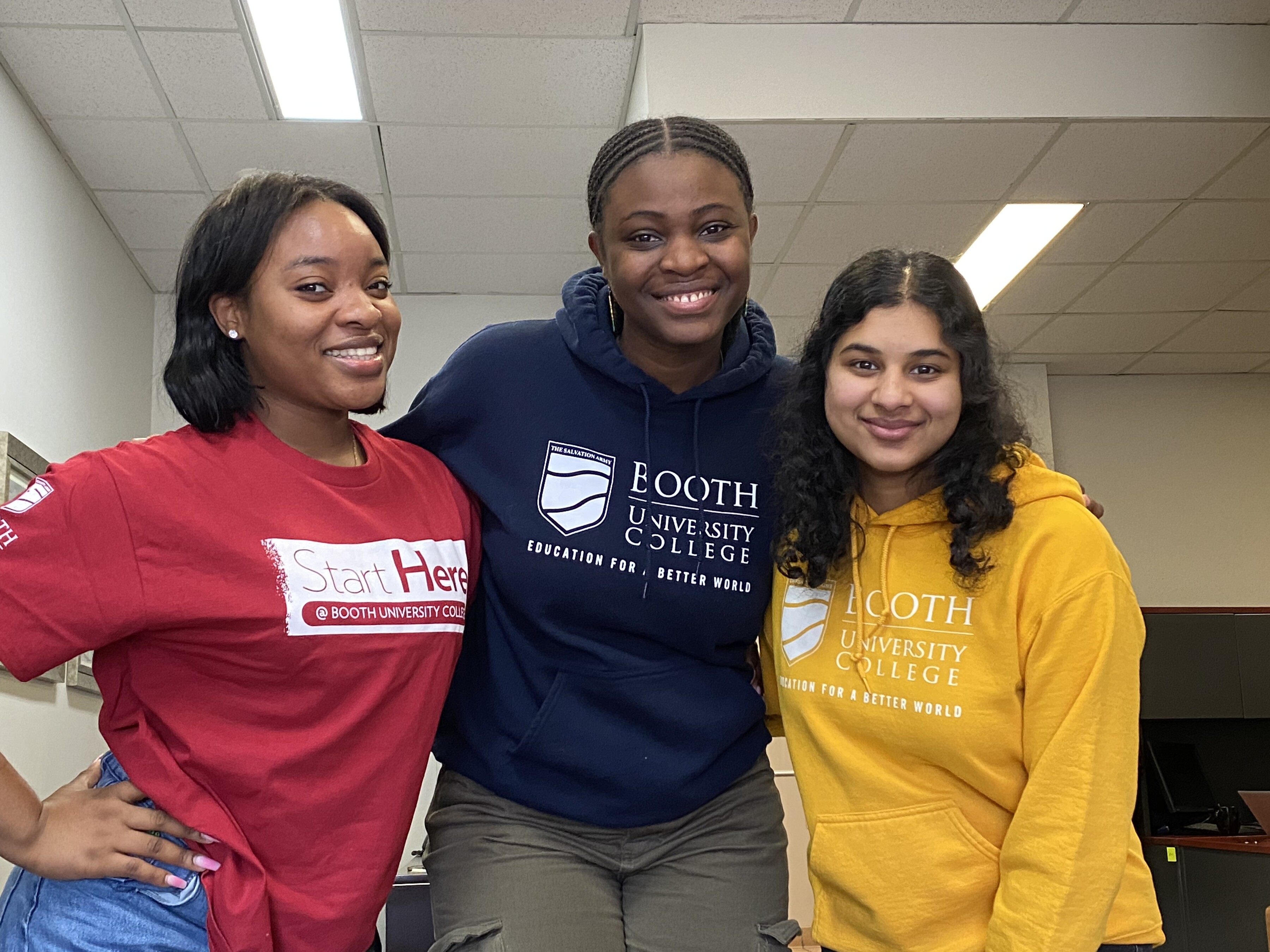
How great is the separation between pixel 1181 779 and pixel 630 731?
5.37m

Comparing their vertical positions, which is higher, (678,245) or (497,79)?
(497,79)

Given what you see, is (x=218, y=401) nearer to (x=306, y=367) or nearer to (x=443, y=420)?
(x=306, y=367)

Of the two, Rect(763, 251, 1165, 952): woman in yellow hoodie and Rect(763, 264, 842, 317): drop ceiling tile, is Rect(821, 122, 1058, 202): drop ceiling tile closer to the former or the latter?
Rect(763, 264, 842, 317): drop ceiling tile

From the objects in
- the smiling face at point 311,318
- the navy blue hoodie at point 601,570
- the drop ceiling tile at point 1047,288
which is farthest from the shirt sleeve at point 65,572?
the drop ceiling tile at point 1047,288

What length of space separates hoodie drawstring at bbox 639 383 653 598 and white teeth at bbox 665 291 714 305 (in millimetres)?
143

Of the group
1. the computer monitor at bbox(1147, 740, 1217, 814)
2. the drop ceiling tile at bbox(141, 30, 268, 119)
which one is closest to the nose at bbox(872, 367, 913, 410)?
the drop ceiling tile at bbox(141, 30, 268, 119)

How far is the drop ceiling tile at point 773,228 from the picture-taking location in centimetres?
482

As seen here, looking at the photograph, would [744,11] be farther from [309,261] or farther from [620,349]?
[309,261]

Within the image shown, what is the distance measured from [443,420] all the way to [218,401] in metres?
0.38

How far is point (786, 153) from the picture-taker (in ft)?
14.0

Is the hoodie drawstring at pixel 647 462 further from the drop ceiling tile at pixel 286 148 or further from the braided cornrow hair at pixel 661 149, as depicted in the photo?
the drop ceiling tile at pixel 286 148

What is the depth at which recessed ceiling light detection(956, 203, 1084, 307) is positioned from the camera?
4.89 meters

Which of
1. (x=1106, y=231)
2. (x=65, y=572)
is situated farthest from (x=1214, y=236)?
(x=65, y=572)

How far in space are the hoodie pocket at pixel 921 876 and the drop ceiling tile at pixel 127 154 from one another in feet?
13.2
